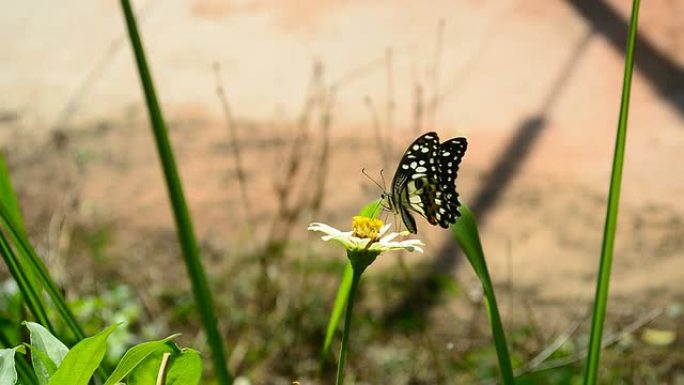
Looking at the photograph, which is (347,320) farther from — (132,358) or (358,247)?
(132,358)

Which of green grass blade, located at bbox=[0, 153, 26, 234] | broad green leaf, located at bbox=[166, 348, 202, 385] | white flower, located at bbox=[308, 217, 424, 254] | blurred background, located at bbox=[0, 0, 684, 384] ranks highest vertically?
green grass blade, located at bbox=[0, 153, 26, 234]

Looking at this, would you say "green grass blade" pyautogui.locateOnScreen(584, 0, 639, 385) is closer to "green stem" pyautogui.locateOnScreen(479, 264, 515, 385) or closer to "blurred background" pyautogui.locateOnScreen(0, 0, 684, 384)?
"green stem" pyautogui.locateOnScreen(479, 264, 515, 385)

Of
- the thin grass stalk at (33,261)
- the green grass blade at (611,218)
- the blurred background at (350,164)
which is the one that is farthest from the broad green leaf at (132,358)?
the blurred background at (350,164)

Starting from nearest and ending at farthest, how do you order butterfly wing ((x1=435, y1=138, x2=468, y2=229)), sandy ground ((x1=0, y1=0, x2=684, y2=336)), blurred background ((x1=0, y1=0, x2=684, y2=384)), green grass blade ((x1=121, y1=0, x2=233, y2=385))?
green grass blade ((x1=121, y1=0, x2=233, y2=385)), butterfly wing ((x1=435, y1=138, x2=468, y2=229)), blurred background ((x1=0, y1=0, x2=684, y2=384)), sandy ground ((x1=0, y1=0, x2=684, y2=336))

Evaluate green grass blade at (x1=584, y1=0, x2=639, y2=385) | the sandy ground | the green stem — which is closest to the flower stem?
the green stem

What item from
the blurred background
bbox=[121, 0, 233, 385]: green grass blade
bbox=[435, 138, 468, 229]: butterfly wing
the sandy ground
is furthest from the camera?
the sandy ground

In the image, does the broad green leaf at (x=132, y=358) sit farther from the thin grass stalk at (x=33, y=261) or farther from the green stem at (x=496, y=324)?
the green stem at (x=496, y=324)

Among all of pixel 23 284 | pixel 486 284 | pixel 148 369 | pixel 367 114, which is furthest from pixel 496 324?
pixel 367 114
